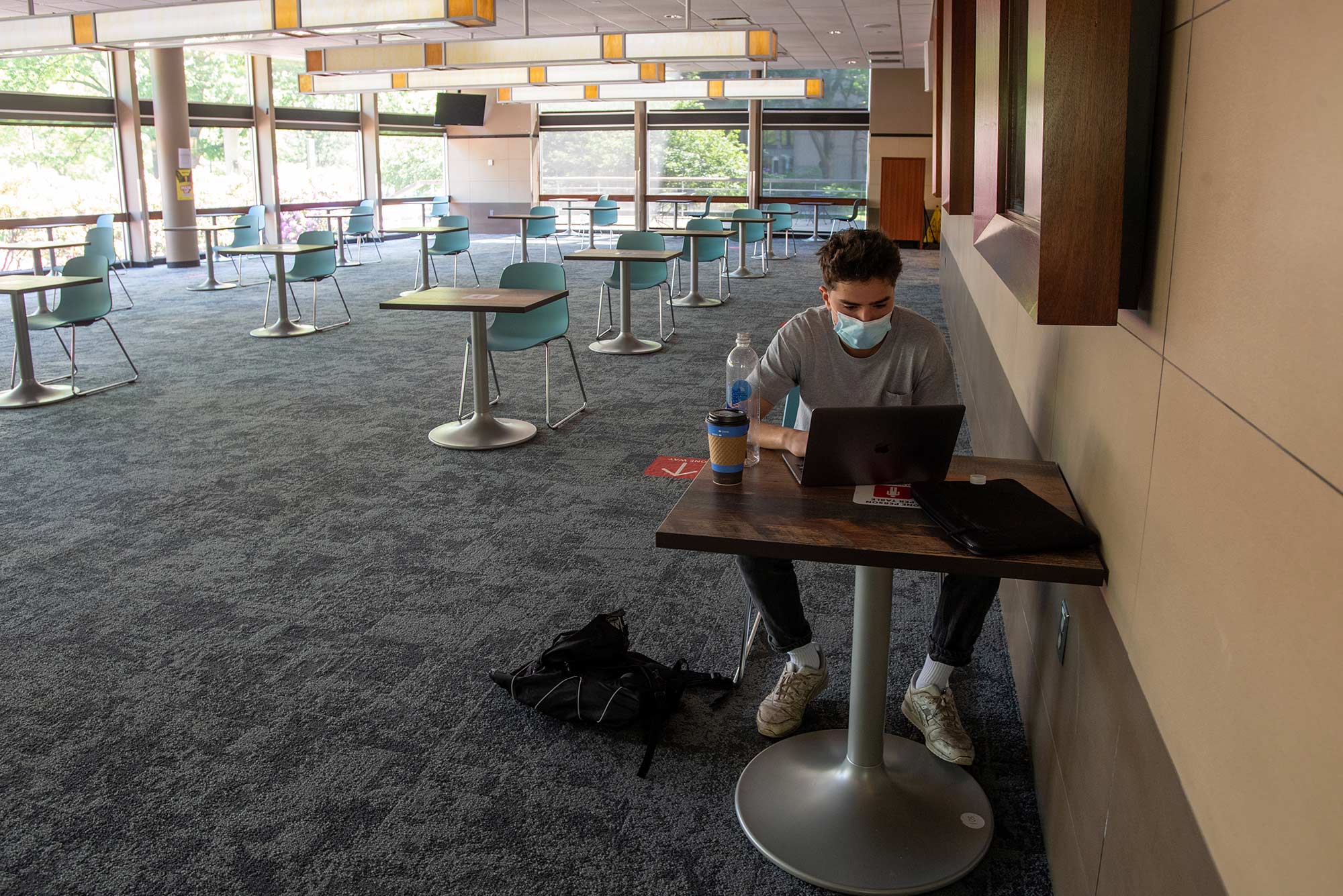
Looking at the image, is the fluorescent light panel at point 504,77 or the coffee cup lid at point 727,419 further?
the fluorescent light panel at point 504,77

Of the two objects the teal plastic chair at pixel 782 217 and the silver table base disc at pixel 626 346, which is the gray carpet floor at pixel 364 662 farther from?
the teal plastic chair at pixel 782 217

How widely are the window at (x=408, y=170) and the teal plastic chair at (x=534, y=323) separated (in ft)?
43.4

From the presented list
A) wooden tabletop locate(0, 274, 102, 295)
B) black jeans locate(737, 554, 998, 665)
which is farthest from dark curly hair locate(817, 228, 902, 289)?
wooden tabletop locate(0, 274, 102, 295)

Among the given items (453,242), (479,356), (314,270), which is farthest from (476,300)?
(453,242)

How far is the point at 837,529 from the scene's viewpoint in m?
1.83

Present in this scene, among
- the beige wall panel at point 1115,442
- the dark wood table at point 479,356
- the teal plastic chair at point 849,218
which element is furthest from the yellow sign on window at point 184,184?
the beige wall panel at point 1115,442

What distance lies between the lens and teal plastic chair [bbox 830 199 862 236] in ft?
61.0

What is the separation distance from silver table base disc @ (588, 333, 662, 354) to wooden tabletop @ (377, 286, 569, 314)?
1941 mm

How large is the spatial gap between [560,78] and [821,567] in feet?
29.5

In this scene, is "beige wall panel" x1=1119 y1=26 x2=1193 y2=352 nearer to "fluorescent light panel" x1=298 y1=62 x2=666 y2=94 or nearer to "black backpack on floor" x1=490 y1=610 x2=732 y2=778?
"black backpack on floor" x1=490 y1=610 x2=732 y2=778

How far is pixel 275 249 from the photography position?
328 inches

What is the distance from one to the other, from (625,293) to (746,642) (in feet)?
16.6

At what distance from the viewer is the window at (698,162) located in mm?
19609

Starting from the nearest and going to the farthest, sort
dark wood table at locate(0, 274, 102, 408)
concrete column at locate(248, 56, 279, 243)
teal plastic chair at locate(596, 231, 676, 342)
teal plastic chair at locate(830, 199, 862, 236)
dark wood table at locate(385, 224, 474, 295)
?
dark wood table at locate(0, 274, 102, 408) < teal plastic chair at locate(596, 231, 676, 342) < dark wood table at locate(385, 224, 474, 295) < concrete column at locate(248, 56, 279, 243) < teal plastic chair at locate(830, 199, 862, 236)
